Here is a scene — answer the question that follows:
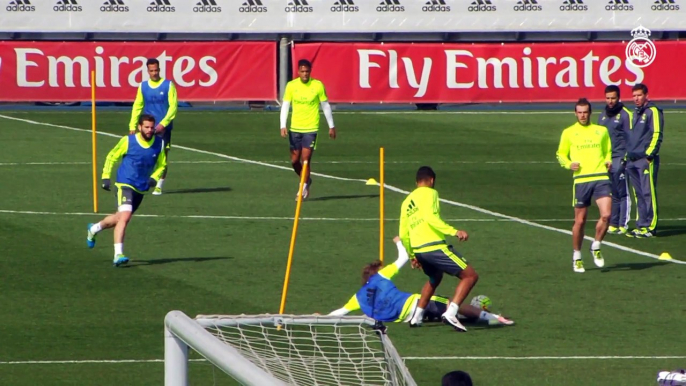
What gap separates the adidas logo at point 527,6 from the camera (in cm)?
4053

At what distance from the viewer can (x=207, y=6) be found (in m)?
40.1

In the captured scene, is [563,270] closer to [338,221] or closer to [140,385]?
[338,221]

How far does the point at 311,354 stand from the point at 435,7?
3097 centimetres

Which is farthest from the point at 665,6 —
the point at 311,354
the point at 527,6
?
the point at 311,354

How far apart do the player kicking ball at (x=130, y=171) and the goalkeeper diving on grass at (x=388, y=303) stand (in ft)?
11.9

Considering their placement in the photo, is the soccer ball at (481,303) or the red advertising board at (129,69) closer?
the soccer ball at (481,303)

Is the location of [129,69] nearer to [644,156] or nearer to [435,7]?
[435,7]

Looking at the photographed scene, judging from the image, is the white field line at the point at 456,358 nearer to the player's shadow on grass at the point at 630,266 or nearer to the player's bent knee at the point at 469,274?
the player's bent knee at the point at 469,274

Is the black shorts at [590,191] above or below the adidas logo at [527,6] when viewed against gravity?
below

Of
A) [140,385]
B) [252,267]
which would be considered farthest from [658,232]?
[140,385]

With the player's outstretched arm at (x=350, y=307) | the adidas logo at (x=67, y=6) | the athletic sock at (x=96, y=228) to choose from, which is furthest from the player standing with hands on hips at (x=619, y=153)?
the adidas logo at (x=67, y=6)

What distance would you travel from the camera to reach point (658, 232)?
18750 mm

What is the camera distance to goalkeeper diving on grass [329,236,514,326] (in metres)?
12.5

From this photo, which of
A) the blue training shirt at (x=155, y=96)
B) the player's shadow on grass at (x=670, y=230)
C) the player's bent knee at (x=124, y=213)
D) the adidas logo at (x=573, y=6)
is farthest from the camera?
the adidas logo at (x=573, y=6)
